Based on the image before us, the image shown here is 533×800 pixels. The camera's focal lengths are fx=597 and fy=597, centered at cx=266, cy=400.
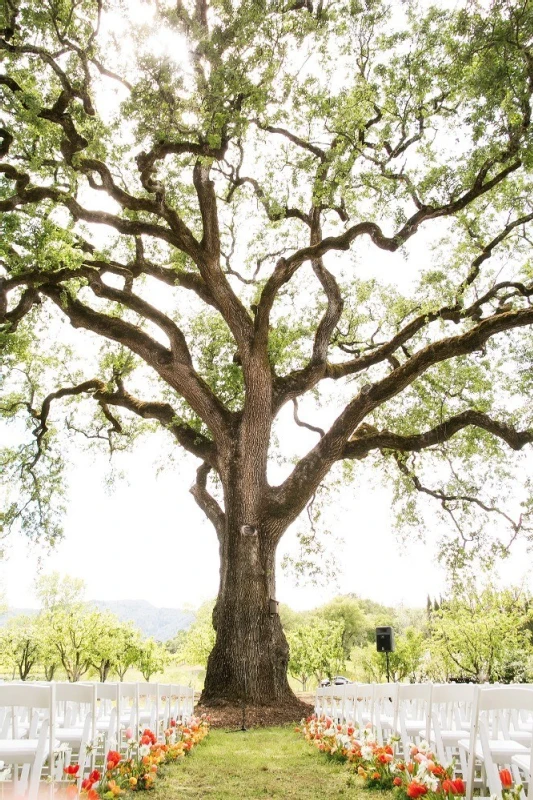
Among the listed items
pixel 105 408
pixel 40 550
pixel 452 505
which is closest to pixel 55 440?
pixel 105 408

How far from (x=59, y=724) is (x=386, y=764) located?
300 cm

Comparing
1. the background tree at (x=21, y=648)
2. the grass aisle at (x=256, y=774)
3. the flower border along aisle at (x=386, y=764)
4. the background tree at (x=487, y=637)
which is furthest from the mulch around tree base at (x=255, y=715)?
the background tree at (x=21, y=648)

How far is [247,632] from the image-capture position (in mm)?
9828

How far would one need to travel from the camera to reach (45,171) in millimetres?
9570

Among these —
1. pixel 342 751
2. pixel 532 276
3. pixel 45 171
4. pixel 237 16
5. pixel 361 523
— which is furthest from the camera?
pixel 361 523

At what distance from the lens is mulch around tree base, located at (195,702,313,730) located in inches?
327

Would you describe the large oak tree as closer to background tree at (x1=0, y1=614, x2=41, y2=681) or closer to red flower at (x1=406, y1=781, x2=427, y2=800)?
red flower at (x1=406, y1=781, x2=427, y2=800)

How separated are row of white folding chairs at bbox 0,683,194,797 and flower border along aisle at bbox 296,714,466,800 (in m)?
1.65

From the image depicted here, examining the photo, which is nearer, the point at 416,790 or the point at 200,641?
the point at 416,790

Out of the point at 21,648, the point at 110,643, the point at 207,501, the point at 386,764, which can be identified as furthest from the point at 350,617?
the point at 386,764

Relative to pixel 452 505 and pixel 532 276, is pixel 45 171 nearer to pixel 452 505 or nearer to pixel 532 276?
pixel 532 276

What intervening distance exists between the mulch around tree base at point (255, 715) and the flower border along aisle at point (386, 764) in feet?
5.48

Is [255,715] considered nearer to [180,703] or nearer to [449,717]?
[180,703]

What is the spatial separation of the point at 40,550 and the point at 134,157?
9.47 m
